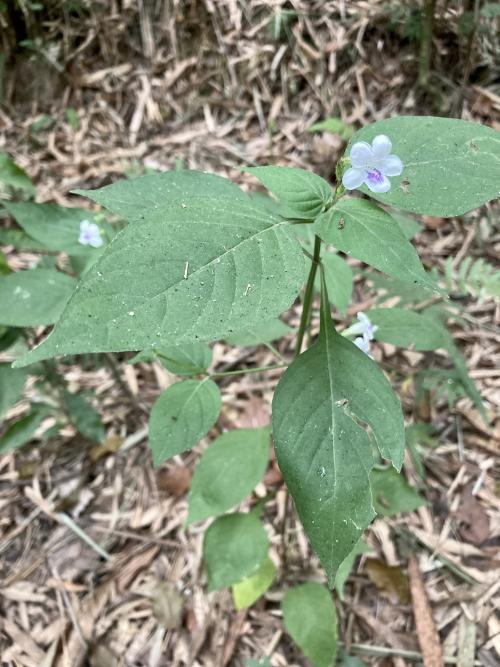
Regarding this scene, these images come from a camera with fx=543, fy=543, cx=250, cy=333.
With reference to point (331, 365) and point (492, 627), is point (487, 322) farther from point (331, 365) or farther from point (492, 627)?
point (331, 365)

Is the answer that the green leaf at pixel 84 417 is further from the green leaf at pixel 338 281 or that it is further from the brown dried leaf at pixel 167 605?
the green leaf at pixel 338 281

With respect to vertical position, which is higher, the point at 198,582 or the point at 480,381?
the point at 480,381

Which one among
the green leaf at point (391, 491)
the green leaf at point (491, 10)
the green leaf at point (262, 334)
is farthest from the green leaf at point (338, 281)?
the green leaf at point (491, 10)

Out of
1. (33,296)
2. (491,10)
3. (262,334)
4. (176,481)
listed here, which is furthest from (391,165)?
(491,10)

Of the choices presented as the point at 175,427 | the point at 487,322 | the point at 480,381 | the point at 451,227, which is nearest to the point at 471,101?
the point at 451,227

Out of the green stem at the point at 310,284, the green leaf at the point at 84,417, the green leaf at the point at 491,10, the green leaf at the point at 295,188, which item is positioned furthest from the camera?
the green leaf at the point at 491,10

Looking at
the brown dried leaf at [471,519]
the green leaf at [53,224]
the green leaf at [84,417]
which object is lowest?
the brown dried leaf at [471,519]
